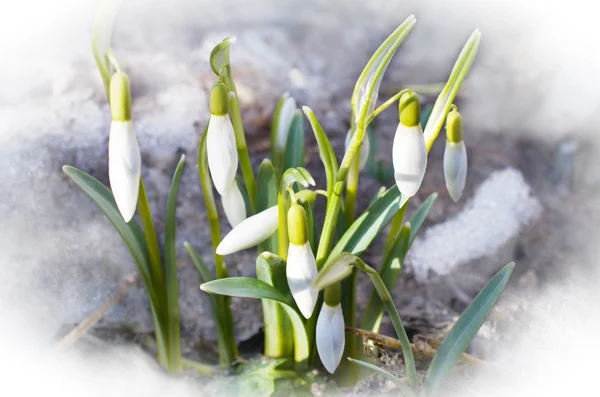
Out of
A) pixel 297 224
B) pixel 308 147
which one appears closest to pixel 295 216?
pixel 297 224

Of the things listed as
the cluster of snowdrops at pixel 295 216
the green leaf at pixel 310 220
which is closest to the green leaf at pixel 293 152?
the cluster of snowdrops at pixel 295 216

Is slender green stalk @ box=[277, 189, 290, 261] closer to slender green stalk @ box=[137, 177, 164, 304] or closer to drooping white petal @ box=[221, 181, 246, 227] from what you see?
drooping white petal @ box=[221, 181, 246, 227]

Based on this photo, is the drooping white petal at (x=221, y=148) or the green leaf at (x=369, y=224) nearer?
the drooping white petal at (x=221, y=148)

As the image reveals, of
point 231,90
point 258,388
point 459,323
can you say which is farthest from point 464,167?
point 258,388

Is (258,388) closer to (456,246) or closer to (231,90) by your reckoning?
(231,90)

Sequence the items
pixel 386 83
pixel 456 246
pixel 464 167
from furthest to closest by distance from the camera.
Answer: pixel 386 83
pixel 456 246
pixel 464 167

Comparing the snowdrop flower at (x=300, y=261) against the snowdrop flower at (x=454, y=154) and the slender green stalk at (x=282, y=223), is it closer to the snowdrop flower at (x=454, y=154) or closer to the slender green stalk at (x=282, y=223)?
the slender green stalk at (x=282, y=223)

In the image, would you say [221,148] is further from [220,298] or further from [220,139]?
[220,298]
